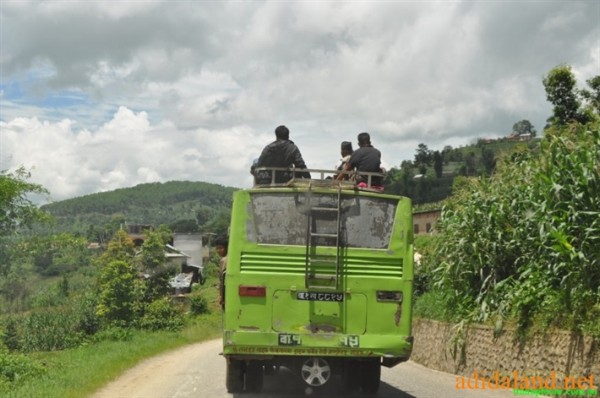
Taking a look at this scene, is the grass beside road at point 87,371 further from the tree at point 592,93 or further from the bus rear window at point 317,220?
the tree at point 592,93

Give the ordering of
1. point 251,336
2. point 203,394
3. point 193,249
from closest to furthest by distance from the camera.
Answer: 1. point 251,336
2. point 203,394
3. point 193,249

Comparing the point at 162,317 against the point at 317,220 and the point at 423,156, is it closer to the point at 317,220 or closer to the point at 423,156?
the point at 317,220

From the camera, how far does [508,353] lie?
12.5 metres

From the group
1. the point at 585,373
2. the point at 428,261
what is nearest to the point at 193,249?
the point at 428,261

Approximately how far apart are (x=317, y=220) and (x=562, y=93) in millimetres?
21823

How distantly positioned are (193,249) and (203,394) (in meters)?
116

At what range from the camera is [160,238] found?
5231cm

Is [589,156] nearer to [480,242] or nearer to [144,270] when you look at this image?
[480,242]

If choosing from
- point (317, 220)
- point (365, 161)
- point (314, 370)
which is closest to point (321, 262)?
point (317, 220)

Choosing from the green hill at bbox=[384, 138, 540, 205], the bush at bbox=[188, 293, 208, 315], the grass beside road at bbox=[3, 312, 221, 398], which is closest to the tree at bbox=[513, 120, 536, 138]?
the green hill at bbox=[384, 138, 540, 205]

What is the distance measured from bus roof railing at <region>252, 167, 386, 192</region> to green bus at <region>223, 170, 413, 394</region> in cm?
3

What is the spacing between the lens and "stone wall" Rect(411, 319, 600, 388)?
1027cm

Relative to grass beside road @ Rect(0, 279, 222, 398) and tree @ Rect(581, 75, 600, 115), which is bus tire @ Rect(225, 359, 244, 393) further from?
tree @ Rect(581, 75, 600, 115)

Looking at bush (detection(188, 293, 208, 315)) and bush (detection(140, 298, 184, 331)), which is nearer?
bush (detection(140, 298, 184, 331))
